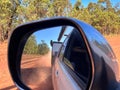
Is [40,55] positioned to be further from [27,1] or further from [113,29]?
[113,29]

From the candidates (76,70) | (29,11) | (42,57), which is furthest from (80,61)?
(29,11)

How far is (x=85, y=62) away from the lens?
1.75 metres

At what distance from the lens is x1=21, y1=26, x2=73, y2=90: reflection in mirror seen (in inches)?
99.8

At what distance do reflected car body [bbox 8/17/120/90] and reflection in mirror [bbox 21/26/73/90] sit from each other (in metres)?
0.04

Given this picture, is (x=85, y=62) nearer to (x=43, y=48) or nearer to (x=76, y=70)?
(x=76, y=70)

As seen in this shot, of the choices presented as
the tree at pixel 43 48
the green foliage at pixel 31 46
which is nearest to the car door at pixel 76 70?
the tree at pixel 43 48

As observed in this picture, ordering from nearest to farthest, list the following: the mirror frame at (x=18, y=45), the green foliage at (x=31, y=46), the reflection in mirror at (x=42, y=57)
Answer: the reflection in mirror at (x=42, y=57) < the mirror frame at (x=18, y=45) < the green foliage at (x=31, y=46)

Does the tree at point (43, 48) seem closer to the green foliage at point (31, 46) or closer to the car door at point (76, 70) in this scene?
the green foliage at point (31, 46)

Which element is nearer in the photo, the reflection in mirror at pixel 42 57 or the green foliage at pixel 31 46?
the reflection in mirror at pixel 42 57

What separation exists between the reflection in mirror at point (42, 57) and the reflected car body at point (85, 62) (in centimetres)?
4

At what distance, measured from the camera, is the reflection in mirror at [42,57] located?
2.54m

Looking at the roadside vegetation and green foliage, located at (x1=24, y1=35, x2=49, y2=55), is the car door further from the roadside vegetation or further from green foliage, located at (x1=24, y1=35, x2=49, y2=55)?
the roadside vegetation

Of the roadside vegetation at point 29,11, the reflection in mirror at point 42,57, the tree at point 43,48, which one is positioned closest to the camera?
the reflection in mirror at point 42,57

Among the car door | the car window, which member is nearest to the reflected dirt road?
the car door
